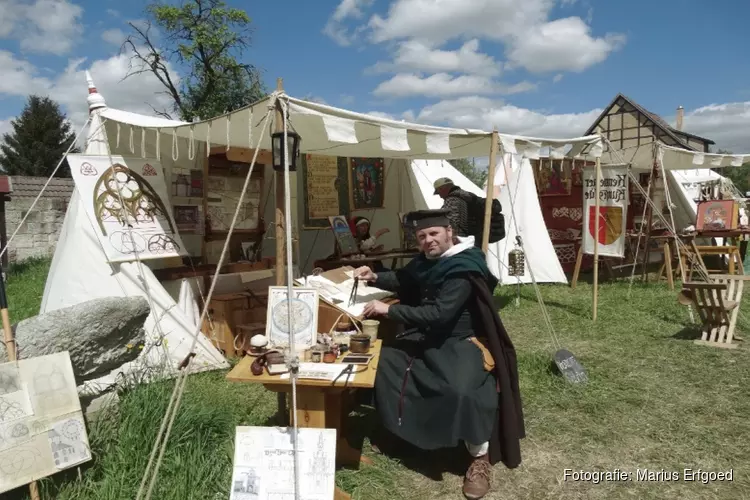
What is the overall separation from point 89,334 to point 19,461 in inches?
22.2

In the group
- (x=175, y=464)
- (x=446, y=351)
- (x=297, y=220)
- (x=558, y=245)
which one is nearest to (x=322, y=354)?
(x=446, y=351)

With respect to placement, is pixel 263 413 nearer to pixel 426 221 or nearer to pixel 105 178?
pixel 426 221

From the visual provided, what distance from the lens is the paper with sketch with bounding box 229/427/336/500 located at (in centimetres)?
193

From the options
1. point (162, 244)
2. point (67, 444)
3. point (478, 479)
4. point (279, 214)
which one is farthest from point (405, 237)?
point (67, 444)

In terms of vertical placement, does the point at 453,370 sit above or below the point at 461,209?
below

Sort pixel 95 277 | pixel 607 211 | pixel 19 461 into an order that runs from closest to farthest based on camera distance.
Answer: pixel 19 461 < pixel 95 277 < pixel 607 211

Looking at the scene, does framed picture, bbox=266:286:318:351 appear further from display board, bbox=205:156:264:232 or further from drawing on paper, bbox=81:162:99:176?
display board, bbox=205:156:264:232

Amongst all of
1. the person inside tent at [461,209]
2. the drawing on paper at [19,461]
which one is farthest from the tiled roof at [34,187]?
the drawing on paper at [19,461]

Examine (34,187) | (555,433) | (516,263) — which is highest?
(34,187)

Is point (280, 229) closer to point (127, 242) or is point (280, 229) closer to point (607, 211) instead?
point (127, 242)

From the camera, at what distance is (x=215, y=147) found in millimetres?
4652

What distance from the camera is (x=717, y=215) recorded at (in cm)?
750

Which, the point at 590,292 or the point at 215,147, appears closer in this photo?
the point at 215,147

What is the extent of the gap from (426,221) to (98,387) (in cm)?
198
